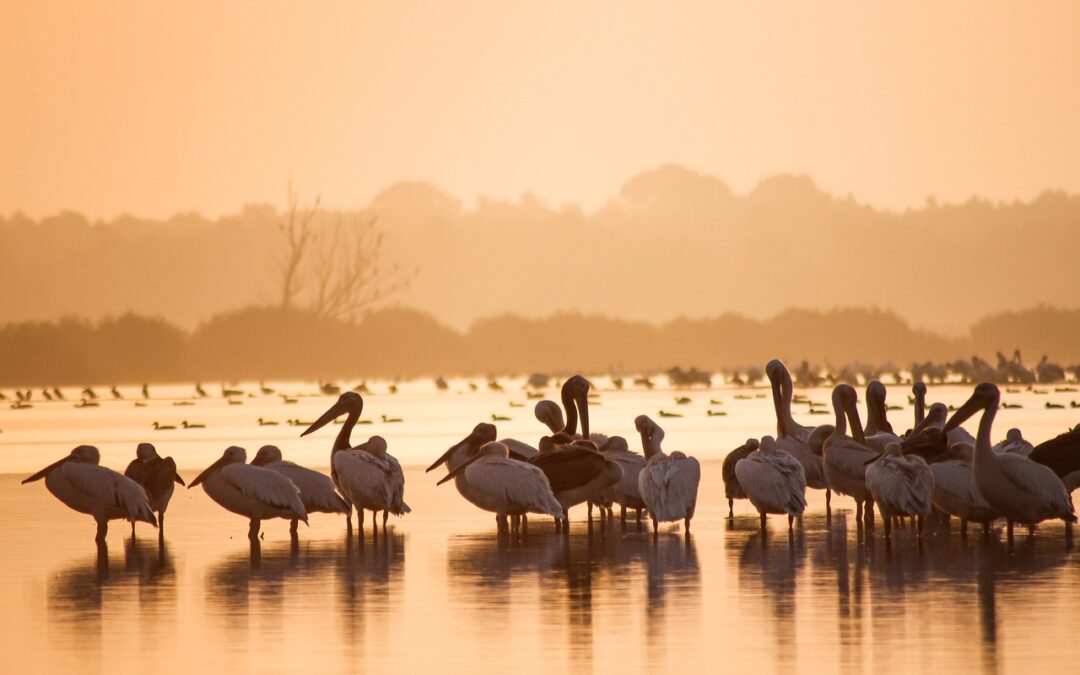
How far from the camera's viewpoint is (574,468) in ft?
54.2

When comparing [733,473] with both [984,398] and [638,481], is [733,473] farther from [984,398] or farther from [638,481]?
[984,398]

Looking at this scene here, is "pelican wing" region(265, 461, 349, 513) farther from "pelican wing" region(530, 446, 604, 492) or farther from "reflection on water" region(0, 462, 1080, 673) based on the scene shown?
"pelican wing" region(530, 446, 604, 492)

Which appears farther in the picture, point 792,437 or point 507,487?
point 792,437

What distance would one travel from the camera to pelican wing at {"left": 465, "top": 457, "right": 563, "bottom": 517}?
15.8 meters

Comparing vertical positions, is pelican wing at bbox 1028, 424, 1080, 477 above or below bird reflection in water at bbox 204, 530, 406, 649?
above

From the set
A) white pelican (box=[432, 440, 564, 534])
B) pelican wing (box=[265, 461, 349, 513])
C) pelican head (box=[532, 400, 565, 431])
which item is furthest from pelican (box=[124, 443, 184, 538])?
pelican head (box=[532, 400, 565, 431])

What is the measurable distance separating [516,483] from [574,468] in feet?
2.55

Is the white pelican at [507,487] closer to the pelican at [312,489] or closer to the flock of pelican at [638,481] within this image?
the flock of pelican at [638,481]

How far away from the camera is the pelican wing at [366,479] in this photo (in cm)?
1634

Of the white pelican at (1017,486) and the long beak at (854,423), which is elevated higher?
the long beak at (854,423)

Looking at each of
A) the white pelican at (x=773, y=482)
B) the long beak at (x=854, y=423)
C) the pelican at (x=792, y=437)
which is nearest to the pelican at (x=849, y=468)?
the white pelican at (x=773, y=482)

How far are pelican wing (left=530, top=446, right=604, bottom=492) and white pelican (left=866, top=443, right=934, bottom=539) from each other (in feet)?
8.41

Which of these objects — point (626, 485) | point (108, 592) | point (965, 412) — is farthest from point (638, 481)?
point (108, 592)

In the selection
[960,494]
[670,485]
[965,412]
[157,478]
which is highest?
[965,412]
